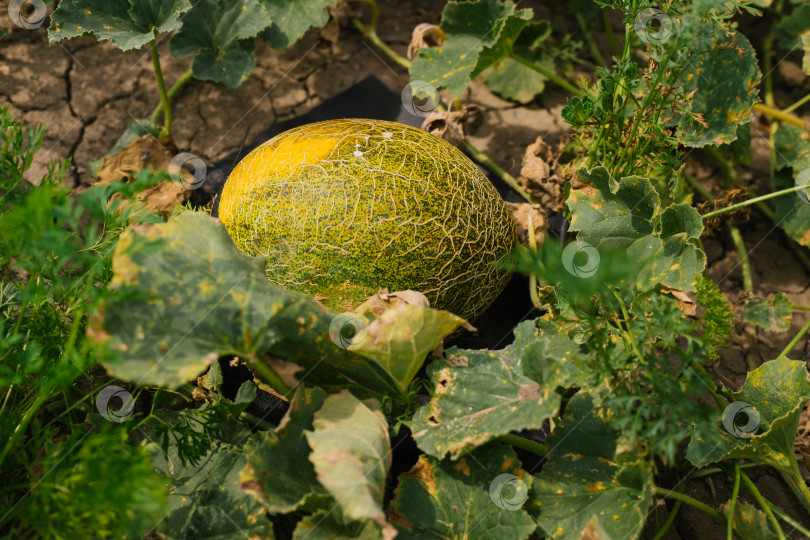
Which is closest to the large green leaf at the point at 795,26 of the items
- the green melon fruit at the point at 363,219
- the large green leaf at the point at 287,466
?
the green melon fruit at the point at 363,219

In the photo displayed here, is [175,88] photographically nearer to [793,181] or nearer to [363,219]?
[363,219]

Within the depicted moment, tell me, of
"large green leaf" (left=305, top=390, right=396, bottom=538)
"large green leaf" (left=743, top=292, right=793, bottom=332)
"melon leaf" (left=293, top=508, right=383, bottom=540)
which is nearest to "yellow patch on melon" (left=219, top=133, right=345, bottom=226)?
"large green leaf" (left=305, top=390, right=396, bottom=538)

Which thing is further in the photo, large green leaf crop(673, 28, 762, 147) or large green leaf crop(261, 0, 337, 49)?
large green leaf crop(261, 0, 337, 49)

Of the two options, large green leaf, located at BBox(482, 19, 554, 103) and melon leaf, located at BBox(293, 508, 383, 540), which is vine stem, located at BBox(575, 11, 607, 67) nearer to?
large green leaf, located at BBox(482, 19, 554, 103)

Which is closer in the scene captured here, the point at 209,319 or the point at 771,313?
the point at 209,319

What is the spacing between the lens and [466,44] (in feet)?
10.3

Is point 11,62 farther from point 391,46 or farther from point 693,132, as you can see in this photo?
point 693,132

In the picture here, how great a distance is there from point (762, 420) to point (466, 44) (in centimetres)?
208

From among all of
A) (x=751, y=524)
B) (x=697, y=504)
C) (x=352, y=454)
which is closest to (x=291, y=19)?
(x=352, y=454)

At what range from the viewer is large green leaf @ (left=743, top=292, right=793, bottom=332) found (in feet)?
9.23

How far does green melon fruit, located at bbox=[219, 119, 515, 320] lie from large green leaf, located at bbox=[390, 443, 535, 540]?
1.96ft

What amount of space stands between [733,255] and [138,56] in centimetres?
339

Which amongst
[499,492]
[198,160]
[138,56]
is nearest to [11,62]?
[138,56]

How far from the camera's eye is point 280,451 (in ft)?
6.23
